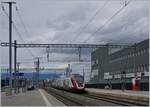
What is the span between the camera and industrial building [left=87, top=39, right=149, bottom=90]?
80438 mm

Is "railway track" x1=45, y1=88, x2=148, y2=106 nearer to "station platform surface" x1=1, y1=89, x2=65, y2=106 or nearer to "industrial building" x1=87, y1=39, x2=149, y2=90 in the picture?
"station platform surface" x1=1, y1=89, x2=65, y2=106

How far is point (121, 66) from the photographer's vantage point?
106500 millimetres

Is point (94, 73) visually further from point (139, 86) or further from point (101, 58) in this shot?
point (139, 86)

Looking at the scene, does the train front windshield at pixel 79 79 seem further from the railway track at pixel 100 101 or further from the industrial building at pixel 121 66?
the railway track at pixel 100 101

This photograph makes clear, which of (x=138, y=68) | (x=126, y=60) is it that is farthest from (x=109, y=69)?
(x=138, y=68)

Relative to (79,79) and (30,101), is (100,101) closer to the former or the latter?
(30,101)

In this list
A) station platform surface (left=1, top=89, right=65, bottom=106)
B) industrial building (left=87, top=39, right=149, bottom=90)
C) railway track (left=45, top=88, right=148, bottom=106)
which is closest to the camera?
railway track (left=45, top=88, right=148, bottom=106)

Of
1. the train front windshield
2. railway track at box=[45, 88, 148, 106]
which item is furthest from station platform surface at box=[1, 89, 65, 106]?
the train front windshield

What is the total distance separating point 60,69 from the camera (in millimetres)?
140875

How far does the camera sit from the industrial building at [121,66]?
264 ft

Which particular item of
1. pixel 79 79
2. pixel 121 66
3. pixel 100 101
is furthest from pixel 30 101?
pixel 121 66

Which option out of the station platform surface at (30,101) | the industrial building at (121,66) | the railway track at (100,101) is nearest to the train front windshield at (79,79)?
the industrial building at (121,66)

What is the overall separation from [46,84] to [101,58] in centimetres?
5495

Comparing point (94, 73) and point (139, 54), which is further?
point (94, 73)
